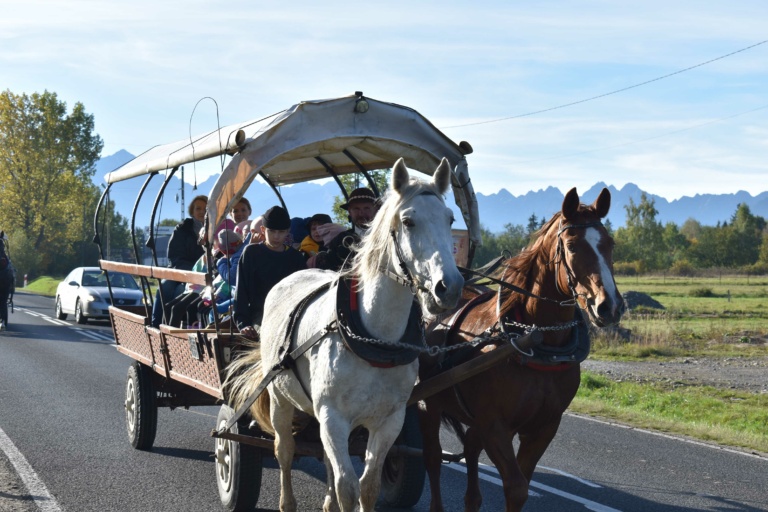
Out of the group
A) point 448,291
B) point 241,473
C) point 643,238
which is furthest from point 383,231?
point 643,238

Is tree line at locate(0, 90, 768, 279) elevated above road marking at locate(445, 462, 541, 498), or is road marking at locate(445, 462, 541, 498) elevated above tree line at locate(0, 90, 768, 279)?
tree line at locate(0, 90, 768, 279)

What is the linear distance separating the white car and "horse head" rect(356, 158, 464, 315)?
770 inches

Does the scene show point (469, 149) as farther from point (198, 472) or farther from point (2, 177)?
point (2, 177)

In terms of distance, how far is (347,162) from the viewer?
868cm

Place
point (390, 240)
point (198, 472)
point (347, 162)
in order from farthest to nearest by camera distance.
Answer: point (347, 162) → point (198, 472) → point (390, 240)

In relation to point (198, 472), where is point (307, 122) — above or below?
above

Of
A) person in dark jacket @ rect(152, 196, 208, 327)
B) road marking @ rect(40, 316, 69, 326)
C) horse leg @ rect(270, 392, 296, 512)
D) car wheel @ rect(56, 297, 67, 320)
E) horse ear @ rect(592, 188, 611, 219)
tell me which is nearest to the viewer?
horse ear @ rect(592, 188, 611, 219)

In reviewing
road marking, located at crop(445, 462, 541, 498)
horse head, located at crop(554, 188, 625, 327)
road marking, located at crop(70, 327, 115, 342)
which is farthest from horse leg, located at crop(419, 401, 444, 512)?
road marking, located at crop(70, 327, 115, 342)

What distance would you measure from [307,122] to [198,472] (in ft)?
10.6

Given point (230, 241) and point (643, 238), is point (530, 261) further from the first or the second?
point (643, 238)

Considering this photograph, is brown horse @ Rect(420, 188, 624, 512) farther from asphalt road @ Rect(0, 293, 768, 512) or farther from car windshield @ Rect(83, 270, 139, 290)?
car windshield @ Rect(83, 270, 139, 290)

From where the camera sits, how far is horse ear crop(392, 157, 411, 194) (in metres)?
4.68

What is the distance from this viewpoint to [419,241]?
453 cm

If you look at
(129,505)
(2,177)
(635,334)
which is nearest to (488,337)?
(129,505)
